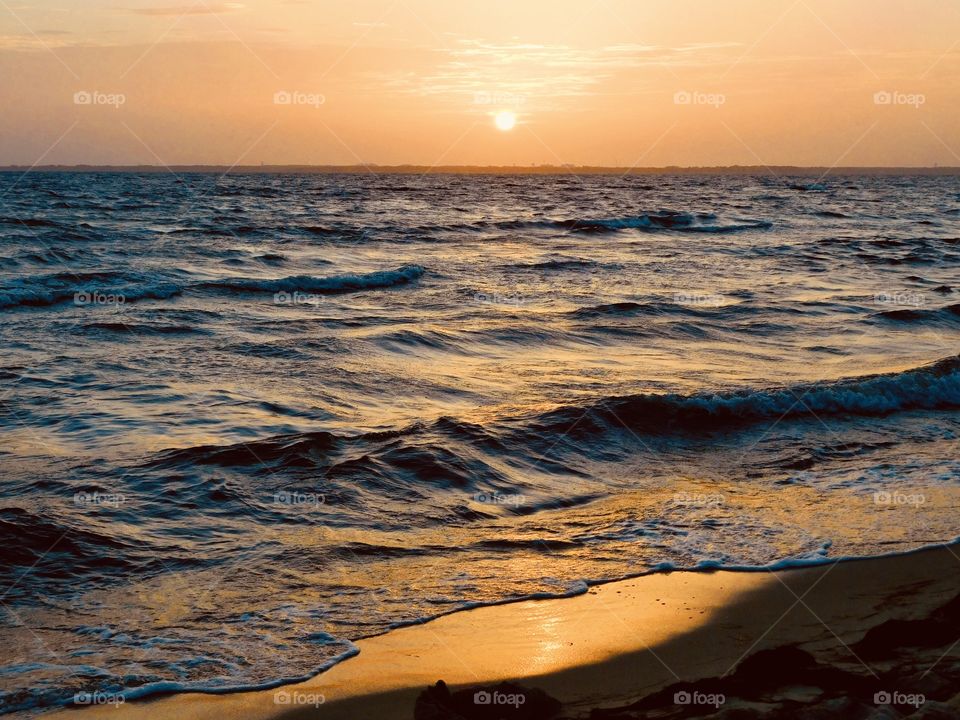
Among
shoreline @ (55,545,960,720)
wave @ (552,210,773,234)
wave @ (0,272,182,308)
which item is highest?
wave @ (552,210,773,234)

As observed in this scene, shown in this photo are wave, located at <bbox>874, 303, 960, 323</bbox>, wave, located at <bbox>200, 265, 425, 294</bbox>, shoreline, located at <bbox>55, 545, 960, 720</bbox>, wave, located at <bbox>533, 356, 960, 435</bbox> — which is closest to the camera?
shoreline, located at <bbox>55, 545, 960, 720</bbox>

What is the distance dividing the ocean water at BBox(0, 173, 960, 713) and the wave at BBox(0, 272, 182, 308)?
11 centimetres

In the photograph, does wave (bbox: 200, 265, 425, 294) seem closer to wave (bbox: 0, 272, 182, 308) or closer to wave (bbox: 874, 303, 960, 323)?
wave (bbox: 0, 272, 182, 308)

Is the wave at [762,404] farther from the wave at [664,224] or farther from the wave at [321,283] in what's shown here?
the wave at [664,224]

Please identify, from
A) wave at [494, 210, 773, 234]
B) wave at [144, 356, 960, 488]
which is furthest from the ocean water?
wave at [494, 210, 773, 234]

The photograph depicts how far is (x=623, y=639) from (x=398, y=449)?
421 cm

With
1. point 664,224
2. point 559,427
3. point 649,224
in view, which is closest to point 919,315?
point 559,427

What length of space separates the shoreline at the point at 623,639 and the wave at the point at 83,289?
15297 millimetres

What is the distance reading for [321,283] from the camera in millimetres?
22609

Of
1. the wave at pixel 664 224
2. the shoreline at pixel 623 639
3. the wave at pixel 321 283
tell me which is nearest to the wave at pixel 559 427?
the shoreline at pixel 623 639

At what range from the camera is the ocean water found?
5969 mm

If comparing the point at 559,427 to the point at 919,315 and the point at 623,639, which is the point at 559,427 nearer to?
the point at 623,639

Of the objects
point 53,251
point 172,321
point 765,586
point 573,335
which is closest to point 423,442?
point 765,586

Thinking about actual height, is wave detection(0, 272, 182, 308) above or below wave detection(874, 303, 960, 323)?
above
